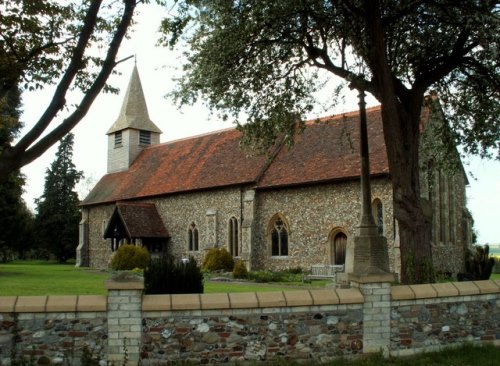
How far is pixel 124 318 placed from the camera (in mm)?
7238

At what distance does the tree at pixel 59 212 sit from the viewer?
169ft

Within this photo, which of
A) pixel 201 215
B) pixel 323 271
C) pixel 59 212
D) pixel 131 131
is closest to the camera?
pixel 323 271

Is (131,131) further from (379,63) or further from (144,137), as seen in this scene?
(379,63)

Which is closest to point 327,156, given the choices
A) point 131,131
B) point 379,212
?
point 379,212

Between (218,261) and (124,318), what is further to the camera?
(218,261)

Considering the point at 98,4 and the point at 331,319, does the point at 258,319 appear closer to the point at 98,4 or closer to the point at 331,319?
the point at 331,319

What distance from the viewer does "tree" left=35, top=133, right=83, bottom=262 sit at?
51.4 m

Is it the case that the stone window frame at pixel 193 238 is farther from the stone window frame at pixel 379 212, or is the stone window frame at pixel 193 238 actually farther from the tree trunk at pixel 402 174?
the tree trunk at pixel 402 174

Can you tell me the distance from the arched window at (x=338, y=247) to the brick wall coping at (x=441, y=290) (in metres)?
14.8

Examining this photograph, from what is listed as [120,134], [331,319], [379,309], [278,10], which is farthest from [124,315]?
[120,134]

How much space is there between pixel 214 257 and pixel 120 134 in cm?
1825

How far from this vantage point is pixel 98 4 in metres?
7.02

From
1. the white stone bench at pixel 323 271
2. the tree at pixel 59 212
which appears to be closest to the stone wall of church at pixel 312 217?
the white stone bench at pixel 323 271

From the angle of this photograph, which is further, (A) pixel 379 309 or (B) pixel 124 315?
(A) pixel 379 309
